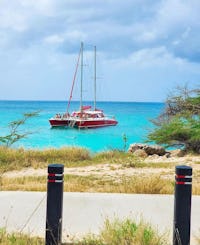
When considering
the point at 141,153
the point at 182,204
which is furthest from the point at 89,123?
the point at 182,204

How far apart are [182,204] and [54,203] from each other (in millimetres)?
1279

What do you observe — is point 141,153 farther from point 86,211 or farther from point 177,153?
point 86,211

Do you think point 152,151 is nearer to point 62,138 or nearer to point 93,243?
point 93,243

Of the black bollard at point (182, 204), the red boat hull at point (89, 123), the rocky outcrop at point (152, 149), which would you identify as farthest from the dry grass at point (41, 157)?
the red boat hull at point (89, 123)

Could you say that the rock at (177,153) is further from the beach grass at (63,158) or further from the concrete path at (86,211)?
the concrete path at (86,211)

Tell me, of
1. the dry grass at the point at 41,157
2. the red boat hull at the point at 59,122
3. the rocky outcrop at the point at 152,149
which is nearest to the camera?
the dry grass at the point at 41,157

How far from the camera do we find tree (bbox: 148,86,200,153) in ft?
65.3

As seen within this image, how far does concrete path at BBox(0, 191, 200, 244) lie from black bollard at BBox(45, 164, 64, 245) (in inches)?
15.4

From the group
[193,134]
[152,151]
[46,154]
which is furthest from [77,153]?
[193,134]

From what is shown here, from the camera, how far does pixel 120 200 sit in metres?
7.15

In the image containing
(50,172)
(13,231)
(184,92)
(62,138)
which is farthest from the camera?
(62,138)

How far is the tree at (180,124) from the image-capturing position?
19.9m

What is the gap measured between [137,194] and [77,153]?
9772mm

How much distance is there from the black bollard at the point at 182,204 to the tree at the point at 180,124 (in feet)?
48.7
